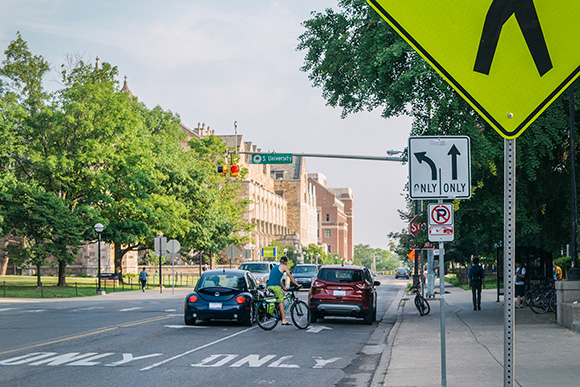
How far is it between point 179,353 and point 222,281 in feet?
20.7

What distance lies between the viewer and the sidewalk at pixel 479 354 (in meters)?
10.3

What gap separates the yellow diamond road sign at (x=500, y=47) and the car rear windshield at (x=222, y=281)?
17.0 metres

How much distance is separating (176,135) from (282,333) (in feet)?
203

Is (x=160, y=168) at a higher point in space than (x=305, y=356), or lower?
higher

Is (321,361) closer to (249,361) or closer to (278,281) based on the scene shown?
(249,361)

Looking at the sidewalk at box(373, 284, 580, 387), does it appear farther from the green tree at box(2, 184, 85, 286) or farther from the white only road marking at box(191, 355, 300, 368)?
the green tree at box(2, 184, 85, 286)

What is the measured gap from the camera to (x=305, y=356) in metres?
14.1

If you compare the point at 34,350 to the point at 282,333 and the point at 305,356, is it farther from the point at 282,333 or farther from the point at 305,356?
the point at 282,333

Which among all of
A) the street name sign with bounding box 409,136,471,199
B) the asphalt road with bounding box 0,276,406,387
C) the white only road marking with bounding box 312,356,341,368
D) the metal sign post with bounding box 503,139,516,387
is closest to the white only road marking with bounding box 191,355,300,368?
the asphalt road with bounding box 0,276,406,387

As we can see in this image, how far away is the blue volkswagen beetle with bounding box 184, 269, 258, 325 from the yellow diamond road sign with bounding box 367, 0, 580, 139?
16.9 metres

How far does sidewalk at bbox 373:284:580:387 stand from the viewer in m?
10.3

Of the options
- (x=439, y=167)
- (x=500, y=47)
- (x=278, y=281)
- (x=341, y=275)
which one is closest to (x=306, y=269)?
(x=341, y=275)

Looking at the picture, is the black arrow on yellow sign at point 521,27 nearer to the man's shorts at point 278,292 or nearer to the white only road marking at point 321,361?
the white only road marking at point 321,361

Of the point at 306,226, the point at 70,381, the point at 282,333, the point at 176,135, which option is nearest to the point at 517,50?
the point at 70,381
